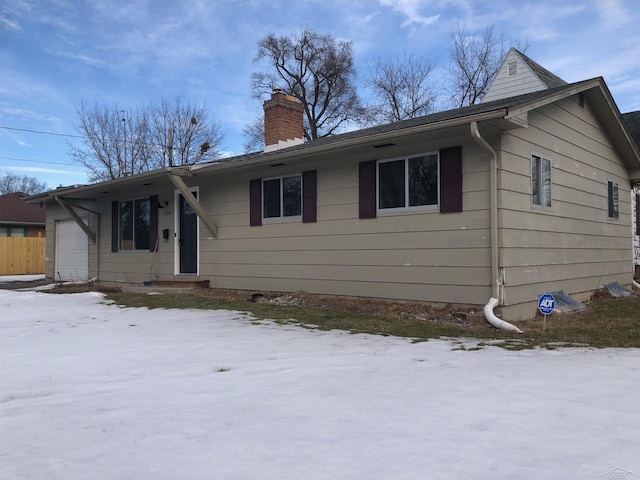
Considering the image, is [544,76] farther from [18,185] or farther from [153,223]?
[18,185]

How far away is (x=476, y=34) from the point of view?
1066 inches

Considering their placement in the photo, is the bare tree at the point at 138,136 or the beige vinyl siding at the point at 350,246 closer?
the beige vinyl siding at the point at 350,246

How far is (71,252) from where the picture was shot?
50.6ft

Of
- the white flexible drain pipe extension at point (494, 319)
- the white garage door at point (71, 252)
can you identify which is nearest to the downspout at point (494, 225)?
the white flexible drain pipe extension at point (494, 319)

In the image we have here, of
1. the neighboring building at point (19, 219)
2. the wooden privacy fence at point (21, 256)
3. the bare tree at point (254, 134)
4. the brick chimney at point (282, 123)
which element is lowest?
the wooden privacy fence at point (21, 256)

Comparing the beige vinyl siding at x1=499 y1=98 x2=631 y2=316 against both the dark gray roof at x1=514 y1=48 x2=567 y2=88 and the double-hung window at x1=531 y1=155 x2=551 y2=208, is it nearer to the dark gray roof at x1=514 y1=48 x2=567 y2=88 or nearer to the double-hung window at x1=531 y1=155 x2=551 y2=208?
the double-hung window at x1=531 y1=155 x2=551 y2=208

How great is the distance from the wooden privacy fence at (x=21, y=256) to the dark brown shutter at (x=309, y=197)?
17.0 m

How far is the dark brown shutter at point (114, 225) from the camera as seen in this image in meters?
13.5

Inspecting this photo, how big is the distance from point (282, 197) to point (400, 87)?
73.8 ft

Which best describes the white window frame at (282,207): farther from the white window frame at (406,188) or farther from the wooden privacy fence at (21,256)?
the wooden privacy fence at (21,256)

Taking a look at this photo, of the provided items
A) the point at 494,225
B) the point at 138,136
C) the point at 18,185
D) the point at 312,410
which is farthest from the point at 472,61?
the point at 18,185

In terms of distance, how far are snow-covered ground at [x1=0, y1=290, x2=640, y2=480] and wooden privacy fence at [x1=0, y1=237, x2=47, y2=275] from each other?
19.6 m

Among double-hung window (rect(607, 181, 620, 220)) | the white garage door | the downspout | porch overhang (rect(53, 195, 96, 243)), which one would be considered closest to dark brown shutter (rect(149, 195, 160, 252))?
porch overhang (rect(53, 195, 96, 243))

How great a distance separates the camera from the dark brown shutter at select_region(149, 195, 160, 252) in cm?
1220
